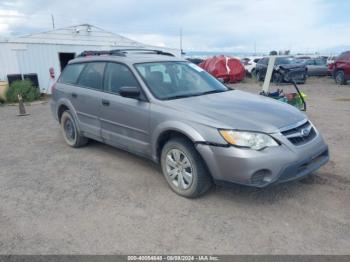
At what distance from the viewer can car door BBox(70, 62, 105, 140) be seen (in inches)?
197

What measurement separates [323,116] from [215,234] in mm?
6291

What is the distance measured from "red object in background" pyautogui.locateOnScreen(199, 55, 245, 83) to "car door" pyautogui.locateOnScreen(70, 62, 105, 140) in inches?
560

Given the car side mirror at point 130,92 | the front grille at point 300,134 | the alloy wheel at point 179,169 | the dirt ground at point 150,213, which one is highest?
the car side mirror at point 130,92

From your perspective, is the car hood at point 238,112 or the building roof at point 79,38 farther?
the building roof at point 79,38

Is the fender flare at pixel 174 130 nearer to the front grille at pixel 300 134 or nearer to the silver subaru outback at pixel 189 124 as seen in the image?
the silver subaru outback at pixel 189 124

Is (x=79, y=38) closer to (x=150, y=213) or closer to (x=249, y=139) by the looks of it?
(x=150, y=213)

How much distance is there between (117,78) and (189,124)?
5.43 ft

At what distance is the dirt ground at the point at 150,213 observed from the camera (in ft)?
9.75

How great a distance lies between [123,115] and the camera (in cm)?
445

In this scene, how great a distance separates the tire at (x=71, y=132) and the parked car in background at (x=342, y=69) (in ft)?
49.7

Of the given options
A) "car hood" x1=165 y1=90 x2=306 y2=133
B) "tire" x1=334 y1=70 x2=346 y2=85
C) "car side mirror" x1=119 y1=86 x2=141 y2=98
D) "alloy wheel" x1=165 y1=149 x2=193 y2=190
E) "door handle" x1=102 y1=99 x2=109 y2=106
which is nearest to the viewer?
"car hood" x1=165 y1=90 x2=306 y2=133

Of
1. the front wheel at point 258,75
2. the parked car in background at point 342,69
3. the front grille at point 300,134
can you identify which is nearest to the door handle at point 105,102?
the front grille at point 300,134

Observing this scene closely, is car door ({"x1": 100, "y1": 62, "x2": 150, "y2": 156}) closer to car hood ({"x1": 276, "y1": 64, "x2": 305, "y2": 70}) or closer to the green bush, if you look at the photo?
the green bush

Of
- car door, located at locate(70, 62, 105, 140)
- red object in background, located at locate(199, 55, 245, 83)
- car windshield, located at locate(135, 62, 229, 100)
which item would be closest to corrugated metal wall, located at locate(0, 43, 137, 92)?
red object in background, located at locate(199, 55, 245, 83)
